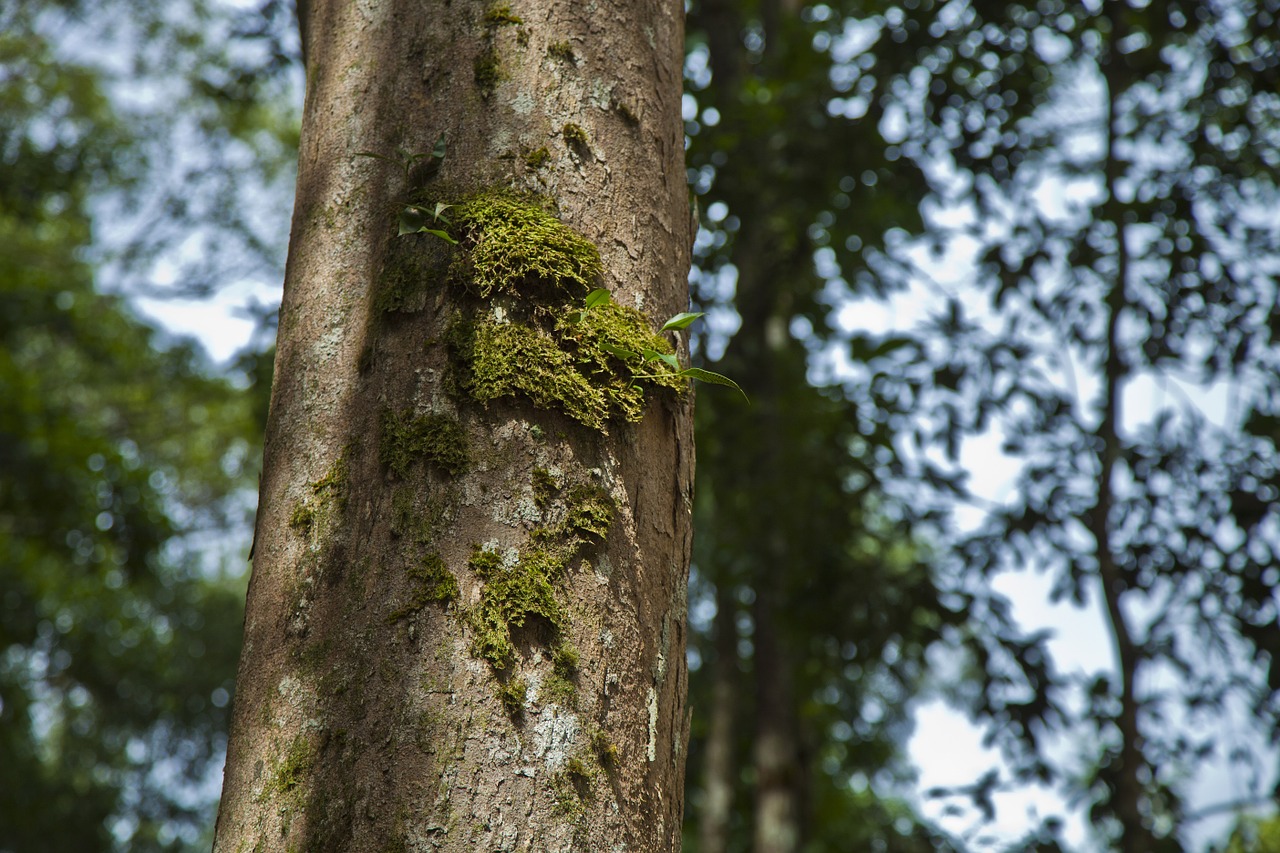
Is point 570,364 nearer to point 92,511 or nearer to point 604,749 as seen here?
point 604,749

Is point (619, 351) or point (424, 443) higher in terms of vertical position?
point (619, 351)

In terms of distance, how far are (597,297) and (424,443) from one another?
29 centimetres

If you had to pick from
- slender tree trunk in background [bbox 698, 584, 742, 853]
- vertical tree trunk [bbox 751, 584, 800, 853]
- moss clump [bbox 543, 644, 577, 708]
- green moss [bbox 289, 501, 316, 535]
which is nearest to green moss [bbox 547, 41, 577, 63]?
green moss [bbox 289, 501, 316, 535]

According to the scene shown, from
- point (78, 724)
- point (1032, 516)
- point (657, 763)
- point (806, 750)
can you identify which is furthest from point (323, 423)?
point (78, 724)

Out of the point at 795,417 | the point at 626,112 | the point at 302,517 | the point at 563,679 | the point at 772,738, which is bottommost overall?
the point at 772,738

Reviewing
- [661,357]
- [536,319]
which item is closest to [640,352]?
[661,357]

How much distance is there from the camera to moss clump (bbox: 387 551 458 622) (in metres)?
1.12

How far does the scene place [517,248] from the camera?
1274 mm

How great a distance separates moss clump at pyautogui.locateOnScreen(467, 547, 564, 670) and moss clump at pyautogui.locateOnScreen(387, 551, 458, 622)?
0.10 feet

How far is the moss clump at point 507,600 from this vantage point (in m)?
1.12

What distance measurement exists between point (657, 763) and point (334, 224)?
84 centimetres

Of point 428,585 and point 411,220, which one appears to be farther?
point 411,220

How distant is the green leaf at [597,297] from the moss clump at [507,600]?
0.33 meters

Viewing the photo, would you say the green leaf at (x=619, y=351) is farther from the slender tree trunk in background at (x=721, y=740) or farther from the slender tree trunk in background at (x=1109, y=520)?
the slender tree trunk in background at (x=721, y=740)
